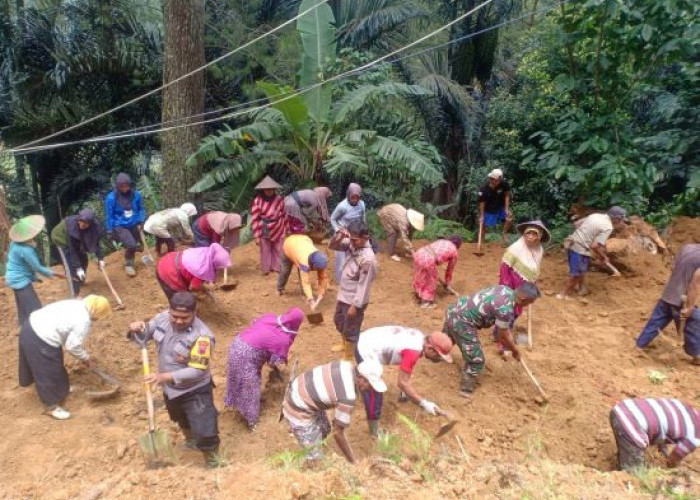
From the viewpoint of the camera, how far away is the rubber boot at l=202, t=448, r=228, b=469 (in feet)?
12.5

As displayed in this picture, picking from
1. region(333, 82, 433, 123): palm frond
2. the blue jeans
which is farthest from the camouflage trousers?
region(333, 82, 433, 123): palm frond

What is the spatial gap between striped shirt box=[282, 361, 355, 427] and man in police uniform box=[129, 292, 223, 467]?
0.61m

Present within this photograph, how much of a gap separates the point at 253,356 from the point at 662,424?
2981 mm

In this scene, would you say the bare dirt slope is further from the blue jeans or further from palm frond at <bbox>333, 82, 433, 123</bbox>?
palm frond at <bbox>333, 82, 433, 123</bbox>

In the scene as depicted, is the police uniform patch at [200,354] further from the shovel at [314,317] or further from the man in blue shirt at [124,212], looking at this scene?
the man in blue shirt at [124,212]

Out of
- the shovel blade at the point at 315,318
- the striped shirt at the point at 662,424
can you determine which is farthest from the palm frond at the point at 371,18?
the striped shirt at the point at 662,424

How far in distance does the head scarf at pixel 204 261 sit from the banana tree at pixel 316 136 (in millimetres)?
3060

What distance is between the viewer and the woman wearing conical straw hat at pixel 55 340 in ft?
13.9

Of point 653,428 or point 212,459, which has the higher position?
point 653,428

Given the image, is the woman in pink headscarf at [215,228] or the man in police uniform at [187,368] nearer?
the man in police uniform at [187,368]

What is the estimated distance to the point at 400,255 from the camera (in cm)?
823

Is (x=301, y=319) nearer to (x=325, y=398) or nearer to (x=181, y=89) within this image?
(x=325, y=398)

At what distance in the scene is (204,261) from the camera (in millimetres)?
5027

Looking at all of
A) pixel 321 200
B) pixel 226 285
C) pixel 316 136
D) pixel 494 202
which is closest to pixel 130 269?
pixel 226 285
